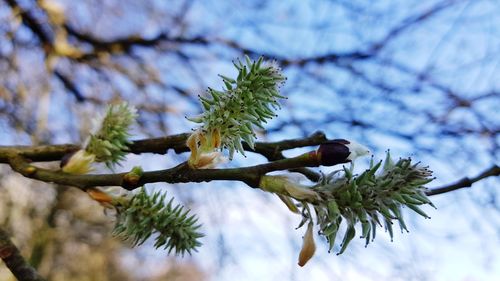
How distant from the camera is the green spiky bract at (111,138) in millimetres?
1044

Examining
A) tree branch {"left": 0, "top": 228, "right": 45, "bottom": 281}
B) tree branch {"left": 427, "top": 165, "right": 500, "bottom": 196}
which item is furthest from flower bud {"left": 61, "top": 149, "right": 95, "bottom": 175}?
tree branch {"left": 427, "top": 165, "right": 500, "bottom": 196}

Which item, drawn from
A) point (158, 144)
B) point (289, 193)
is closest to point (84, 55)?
point (158, 144)

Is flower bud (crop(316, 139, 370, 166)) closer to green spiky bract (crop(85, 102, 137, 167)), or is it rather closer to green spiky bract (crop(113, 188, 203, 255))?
green spiky bract (crop(113, 188, 203, 255))

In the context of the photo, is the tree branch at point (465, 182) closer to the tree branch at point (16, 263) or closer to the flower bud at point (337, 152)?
the flower bud at point (337, 152)

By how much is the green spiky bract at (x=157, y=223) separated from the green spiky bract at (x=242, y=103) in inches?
9.5

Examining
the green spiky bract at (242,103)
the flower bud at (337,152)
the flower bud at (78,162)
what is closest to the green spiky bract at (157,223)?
the flower bud at (78,162)

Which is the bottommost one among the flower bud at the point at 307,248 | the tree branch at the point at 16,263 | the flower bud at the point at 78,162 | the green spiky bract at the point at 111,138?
the tree branch at the point at 16,263

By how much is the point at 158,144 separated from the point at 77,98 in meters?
3.95

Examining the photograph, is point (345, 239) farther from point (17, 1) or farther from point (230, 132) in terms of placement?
point (17, 1)

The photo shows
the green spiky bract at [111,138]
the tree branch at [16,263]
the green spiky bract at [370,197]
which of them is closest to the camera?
the green spiky bract at [370,197]

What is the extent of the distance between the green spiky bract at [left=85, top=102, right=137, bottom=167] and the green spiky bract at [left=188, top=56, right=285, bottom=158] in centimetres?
35

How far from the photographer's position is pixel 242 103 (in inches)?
28.5

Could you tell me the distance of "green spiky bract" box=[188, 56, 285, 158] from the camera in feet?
2.39

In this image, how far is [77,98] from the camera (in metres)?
4.69
